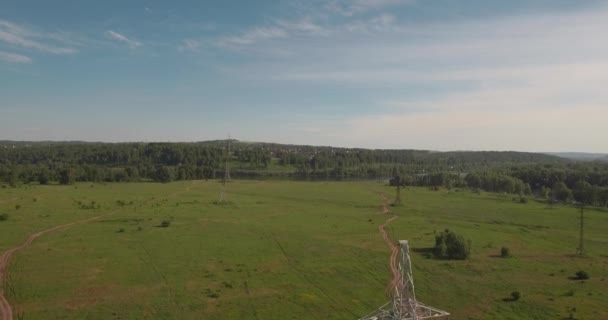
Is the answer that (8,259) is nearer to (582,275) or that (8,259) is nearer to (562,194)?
(582,275)

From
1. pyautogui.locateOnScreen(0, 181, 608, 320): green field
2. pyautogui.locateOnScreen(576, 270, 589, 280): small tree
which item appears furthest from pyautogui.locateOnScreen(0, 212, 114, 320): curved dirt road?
pyautogui.locateOnScreen(576, 270, 589, 280): small tree

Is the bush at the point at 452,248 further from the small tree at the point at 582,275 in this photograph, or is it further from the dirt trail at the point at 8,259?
the dirt trail at the point at 8,259

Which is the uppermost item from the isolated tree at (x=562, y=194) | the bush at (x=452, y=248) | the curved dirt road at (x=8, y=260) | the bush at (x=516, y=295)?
the isolated tree at (x=562, y=194)

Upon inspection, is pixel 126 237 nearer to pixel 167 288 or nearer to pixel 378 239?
pixel 167 288

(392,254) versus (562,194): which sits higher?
(562,194)

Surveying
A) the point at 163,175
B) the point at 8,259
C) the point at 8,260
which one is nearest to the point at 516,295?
the point at 8,260

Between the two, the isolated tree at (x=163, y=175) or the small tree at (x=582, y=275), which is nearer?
the small tree at (x=582, y=275)

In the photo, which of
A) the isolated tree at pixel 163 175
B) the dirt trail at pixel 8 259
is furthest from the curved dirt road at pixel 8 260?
the isolated tree at pixel 163 175
